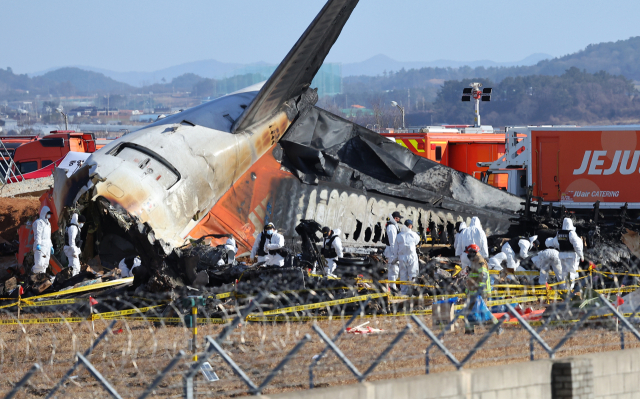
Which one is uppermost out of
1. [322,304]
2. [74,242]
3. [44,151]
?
[44,151]

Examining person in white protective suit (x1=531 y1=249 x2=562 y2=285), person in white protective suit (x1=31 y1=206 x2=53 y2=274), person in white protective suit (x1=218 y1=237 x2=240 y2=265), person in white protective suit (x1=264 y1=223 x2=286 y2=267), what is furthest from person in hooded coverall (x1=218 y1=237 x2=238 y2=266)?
person in white protective suit (x1=531 y1=249 x2=562 y2=285)

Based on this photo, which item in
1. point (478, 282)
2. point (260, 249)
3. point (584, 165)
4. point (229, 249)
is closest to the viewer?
point (478, 282)

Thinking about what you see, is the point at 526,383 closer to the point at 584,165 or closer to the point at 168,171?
the point at 168,171

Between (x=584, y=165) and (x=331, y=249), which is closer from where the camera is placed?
(x=331, y=249)

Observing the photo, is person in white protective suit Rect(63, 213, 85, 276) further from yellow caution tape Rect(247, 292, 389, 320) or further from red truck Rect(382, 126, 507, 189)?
red truck Rect(382, 126, 507, 189)

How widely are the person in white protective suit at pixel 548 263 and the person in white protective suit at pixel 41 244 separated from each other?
11.8 meters

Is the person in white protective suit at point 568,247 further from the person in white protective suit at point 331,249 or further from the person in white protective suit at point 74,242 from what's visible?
the person in white protective suit at point 74,242

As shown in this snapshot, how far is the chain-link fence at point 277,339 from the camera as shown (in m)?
8.05

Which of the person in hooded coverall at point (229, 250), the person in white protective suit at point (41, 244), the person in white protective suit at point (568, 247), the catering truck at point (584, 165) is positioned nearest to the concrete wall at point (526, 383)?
the person in white protective suit at point (568, 247)

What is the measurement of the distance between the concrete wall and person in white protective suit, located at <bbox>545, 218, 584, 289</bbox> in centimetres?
847

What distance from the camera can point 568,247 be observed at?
1794 centimetres

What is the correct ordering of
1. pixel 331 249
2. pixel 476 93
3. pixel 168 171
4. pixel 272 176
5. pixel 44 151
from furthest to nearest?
pixel 476 93 → pixel 44 151 → pixel 272 176 → pixel 331 249 → pixel 168 171

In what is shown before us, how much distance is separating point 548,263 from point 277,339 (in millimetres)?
9221

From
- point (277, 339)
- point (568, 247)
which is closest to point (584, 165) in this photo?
point (568, 247)
